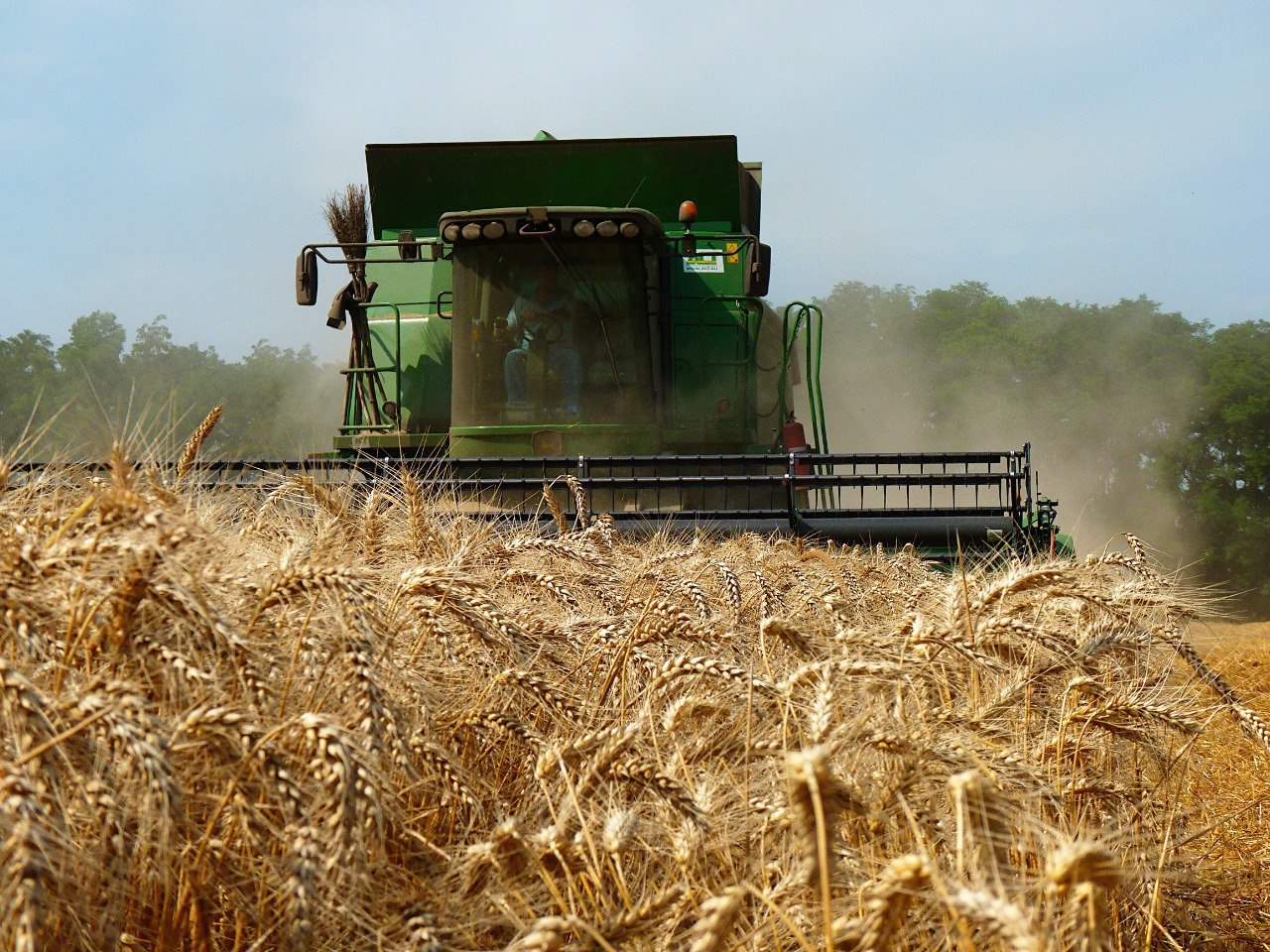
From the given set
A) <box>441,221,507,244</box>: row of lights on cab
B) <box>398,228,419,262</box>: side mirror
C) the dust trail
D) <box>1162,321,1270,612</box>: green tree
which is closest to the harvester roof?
<box>398,228,419,262</box>: side mirror

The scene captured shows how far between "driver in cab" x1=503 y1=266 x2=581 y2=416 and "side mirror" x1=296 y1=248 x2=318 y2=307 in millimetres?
1214

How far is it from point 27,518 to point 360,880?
2.62 feet

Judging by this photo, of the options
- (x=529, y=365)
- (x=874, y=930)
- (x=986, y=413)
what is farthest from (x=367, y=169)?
(x=986, y=413)

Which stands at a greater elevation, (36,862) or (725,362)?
(725,362)

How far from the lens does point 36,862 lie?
0.97 meters

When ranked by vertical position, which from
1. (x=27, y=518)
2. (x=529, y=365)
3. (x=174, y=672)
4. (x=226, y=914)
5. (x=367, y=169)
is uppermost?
(x=367, y=169)

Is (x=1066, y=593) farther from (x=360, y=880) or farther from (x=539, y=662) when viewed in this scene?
(x=360, y=880)

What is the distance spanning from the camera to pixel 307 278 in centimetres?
685

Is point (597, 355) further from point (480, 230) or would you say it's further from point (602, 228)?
point (480, 230)

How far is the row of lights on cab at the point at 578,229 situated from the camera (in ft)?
22.3

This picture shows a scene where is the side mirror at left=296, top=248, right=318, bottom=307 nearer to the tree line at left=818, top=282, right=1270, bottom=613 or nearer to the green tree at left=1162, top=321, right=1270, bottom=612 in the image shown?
the tree line at left=818, top=282, right=1270, bottom=613

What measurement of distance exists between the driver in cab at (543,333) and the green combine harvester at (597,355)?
0.01 metres

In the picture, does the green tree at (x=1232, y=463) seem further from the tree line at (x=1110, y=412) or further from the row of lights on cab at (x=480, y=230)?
the row of lights on cab at (x=480, y=230)

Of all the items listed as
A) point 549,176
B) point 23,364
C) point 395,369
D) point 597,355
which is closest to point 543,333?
point 597,355
